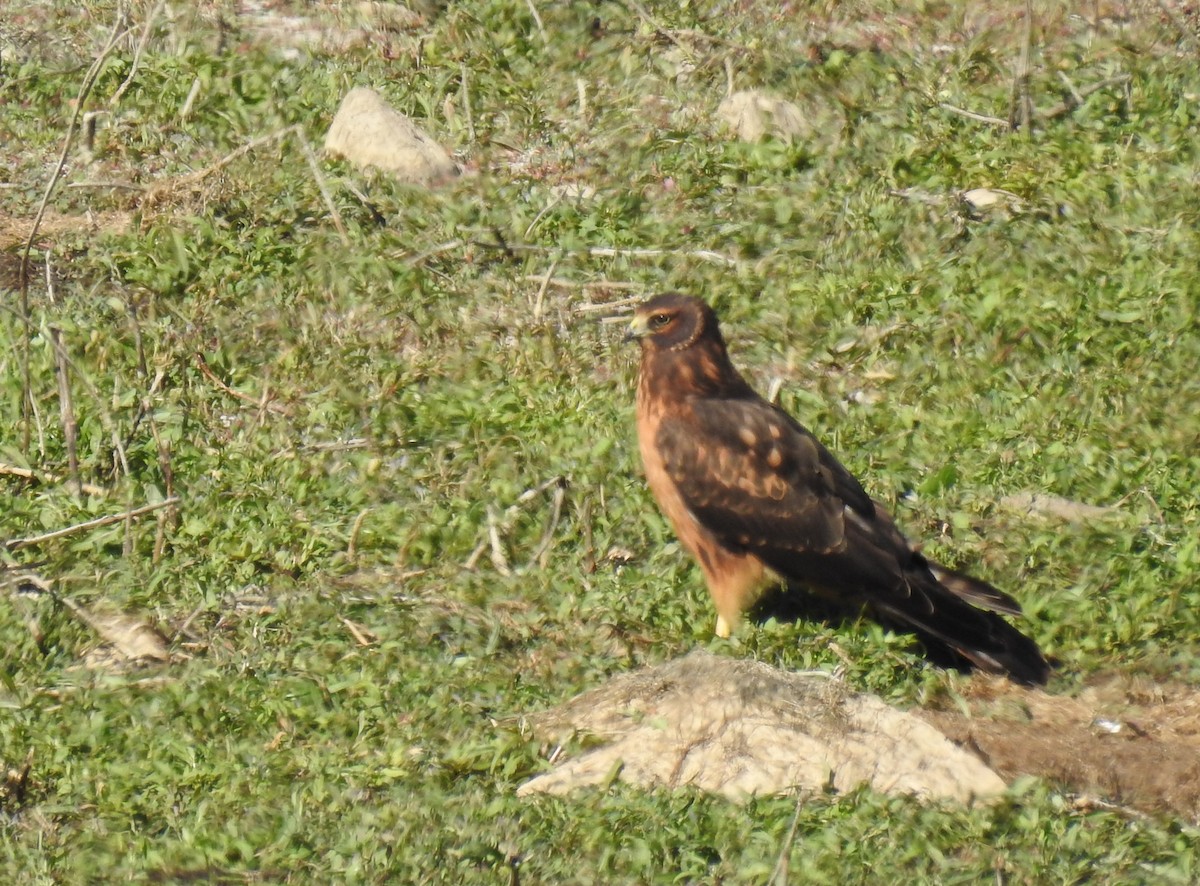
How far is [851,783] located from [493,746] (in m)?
1.29

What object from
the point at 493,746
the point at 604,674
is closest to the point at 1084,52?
the point at 604,674

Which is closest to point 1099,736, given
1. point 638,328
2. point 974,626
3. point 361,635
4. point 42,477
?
point 974,626

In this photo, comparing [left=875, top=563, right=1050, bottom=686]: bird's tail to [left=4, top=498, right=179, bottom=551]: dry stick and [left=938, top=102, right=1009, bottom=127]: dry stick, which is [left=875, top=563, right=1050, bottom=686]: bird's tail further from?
[left=938, top=102, right=1009, bottom=127]: dry stick

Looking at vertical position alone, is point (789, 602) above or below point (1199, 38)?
below

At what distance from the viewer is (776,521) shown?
24.5 ft

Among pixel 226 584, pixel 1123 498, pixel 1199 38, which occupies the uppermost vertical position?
pixel 1199 38

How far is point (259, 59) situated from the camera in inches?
430

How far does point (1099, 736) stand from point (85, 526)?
4.33 metres

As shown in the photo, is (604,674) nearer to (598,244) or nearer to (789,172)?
(598,244)

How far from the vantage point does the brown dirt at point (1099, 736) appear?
648 cm

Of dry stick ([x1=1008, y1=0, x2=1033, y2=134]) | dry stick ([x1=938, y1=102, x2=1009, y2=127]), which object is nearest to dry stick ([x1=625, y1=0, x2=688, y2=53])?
dry stick ([x1=938, y1=102, x2=1009, y2=127])

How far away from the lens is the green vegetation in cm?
612

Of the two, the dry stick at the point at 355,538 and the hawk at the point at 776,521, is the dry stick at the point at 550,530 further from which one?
the dry stick at the point at 355,538

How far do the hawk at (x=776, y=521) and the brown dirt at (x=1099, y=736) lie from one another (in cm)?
A: 19
